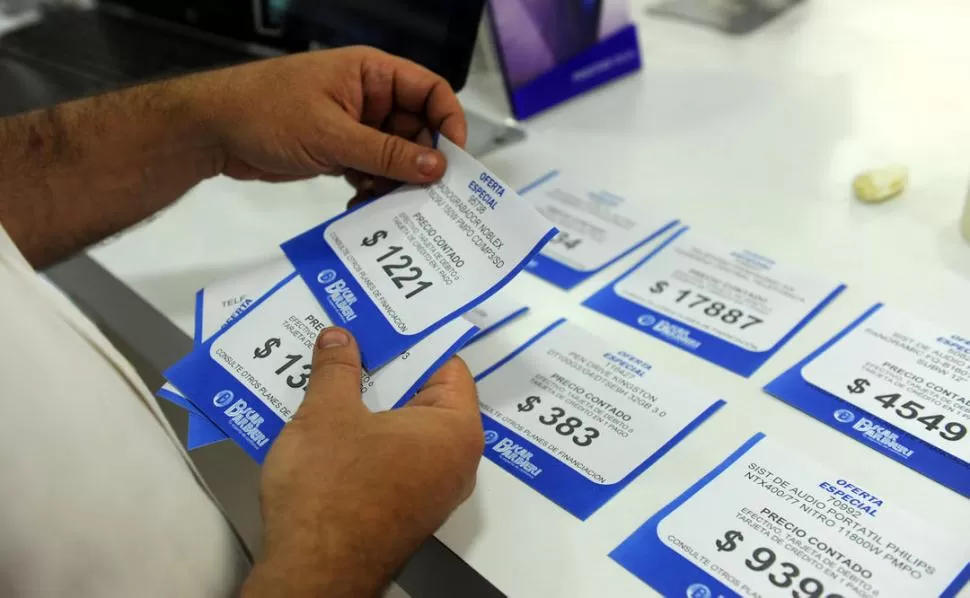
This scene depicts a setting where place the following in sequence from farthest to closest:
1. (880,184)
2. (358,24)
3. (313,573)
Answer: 1. (358,24)
2. (880,184)
3. (313,573)

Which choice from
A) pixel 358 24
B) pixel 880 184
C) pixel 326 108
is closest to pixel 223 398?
pixel 326 108

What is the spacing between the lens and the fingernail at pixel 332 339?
1.81ft

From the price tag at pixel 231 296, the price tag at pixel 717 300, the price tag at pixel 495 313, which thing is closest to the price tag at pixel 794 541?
the price tag at pixel 717 300

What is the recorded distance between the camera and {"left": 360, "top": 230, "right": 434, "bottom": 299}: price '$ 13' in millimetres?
582

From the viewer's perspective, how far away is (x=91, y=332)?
1.79 ft

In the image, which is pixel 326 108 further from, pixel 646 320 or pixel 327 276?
pixel 646 320

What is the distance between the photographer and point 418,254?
600 mm

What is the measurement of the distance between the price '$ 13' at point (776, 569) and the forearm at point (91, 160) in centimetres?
53

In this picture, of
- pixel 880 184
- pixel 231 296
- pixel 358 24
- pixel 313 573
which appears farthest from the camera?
pixel 358 24

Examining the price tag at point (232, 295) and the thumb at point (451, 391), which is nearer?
the thumb at point (451, 391)

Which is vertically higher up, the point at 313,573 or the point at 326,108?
the point at 326,108

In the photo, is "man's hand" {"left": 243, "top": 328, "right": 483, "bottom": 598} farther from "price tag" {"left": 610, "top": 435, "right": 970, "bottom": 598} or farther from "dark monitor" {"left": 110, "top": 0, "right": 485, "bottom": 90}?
"dark monitor" {"left": 110, "top": 0, "right": 485, "bottom": 90}

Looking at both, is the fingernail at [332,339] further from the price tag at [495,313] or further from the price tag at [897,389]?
the price tag at [897,389]

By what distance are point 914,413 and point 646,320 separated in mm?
200
